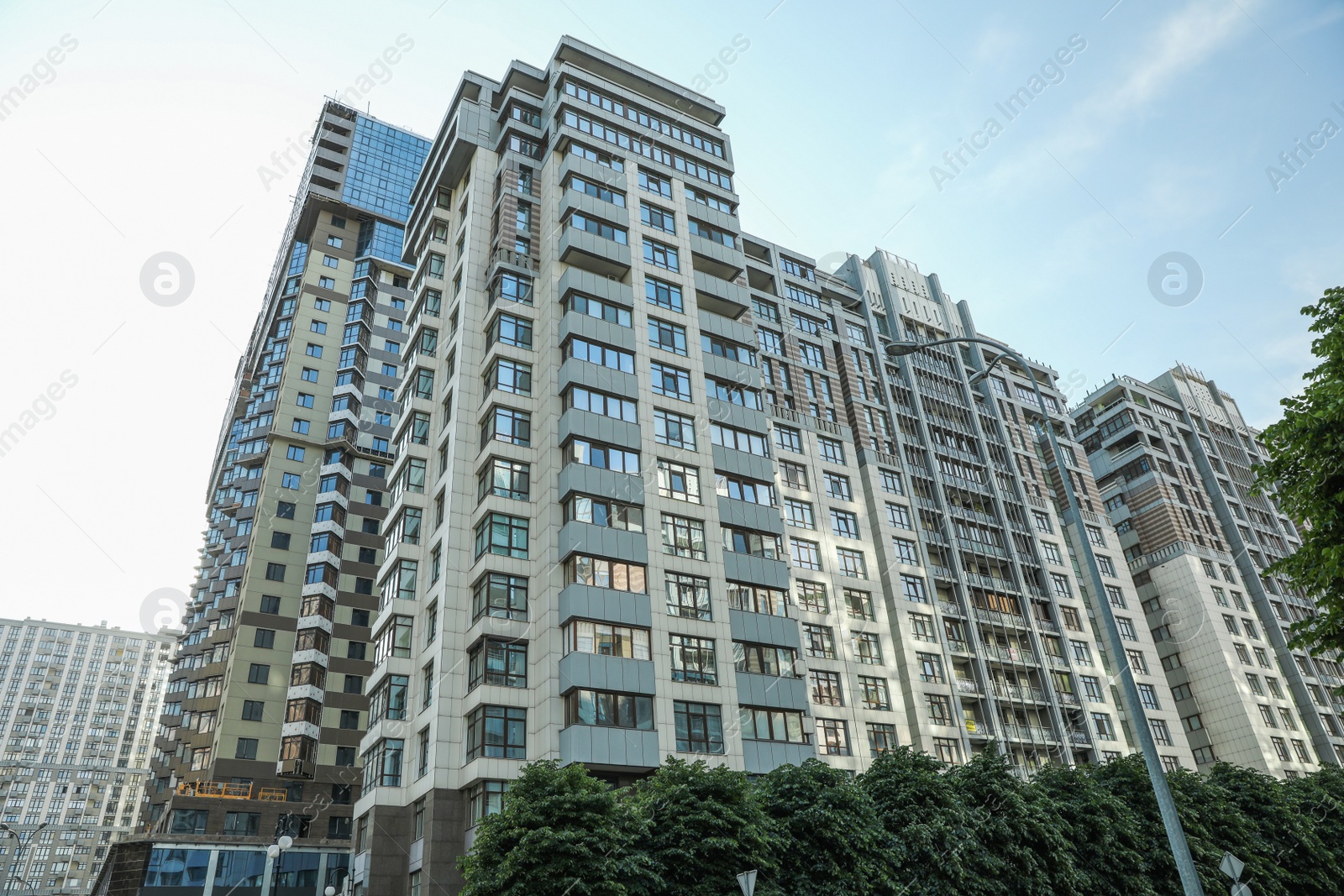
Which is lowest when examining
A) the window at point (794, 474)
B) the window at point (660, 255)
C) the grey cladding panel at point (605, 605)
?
the grey cladding panel at point (605, 605)

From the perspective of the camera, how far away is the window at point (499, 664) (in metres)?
43.1

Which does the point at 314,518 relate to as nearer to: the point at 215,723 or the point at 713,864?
the point at 215,723

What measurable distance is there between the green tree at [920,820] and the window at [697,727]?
898cm

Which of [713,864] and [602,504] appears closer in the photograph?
[713,864]

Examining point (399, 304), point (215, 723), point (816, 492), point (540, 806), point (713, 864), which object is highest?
point (399, 304)

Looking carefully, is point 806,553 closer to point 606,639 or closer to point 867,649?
point 867,649

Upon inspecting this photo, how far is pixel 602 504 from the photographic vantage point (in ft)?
155

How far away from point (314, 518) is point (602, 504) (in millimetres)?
47976

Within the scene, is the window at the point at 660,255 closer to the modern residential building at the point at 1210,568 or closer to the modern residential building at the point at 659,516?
the modern residential building at the point at 659,516

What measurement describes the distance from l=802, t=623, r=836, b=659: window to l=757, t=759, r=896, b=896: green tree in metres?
28.1

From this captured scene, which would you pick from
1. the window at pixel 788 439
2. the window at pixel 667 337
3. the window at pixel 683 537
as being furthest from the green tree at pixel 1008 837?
the window at pixel 788 439

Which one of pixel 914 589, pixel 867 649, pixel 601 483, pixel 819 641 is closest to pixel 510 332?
pixel 601 483

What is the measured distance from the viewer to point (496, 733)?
41.8m

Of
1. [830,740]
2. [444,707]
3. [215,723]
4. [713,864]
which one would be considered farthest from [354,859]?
[215,723]
